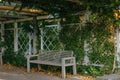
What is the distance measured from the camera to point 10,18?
11.9 metres

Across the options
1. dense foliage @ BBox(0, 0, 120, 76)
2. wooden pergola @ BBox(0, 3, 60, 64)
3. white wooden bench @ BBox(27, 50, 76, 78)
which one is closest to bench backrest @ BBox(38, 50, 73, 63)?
white wooden bench @ BBox(27, 50, 76, 78)

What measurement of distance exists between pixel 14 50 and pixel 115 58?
5.29m

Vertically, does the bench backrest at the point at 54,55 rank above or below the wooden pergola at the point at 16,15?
below

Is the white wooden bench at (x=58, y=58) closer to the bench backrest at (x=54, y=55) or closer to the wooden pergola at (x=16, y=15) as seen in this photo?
the bench backrest at (x=54, y=55)

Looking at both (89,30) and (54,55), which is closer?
(89,30)

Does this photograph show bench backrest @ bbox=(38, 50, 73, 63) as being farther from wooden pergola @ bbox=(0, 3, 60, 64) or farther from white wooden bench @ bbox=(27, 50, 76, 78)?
wooden pergola @ bbox=(0, 3, 60, 64)

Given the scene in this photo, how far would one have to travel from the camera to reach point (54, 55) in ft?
29.1

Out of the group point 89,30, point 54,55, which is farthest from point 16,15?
point 89,30

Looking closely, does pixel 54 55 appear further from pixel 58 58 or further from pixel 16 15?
pixel 16 15

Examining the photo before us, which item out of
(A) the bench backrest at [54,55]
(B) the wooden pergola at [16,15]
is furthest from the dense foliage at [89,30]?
(B) the wooden pergola at [16,15]

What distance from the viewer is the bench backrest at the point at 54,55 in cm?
859

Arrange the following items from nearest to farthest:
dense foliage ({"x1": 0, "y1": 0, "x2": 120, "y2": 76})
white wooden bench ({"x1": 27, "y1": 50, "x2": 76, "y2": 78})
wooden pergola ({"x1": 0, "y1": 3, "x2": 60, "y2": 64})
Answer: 1. white wooden bench ({"x1": 27, "y1": 50, "x2": 76, "y2": 78})
2. dense foliage ({"x1": 0, "y1": 0, "x2": 120, "y2": 76})
3. wooden pergola ({"x1": 0, "y1": 3, "x2": 60, "y2": 64})

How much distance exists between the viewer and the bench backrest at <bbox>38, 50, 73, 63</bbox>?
8.59 m

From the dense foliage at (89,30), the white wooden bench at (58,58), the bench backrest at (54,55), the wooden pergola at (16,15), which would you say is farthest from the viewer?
the wooden pergola at (16,15)
